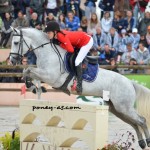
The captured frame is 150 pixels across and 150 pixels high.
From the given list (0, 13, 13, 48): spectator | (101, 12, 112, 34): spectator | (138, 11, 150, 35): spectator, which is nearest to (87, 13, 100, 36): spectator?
(101, 12, 112, 34): spectator

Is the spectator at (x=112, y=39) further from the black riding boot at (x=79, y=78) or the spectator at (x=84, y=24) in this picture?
the black riding boot at (x=79, y=78)

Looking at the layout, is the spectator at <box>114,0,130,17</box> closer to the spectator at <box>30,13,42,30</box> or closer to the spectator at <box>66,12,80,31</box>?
the spectator at <box>66,12,80,31</box>

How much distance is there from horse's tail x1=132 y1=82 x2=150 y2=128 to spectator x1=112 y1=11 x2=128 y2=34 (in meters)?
11.1

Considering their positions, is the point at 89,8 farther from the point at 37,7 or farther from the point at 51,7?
the point at 37,7

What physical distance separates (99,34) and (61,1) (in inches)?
103

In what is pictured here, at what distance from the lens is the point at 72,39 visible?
14.3 m

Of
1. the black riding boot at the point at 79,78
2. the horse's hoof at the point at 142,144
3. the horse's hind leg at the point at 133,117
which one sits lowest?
the horse's hoof at the point at 142,144

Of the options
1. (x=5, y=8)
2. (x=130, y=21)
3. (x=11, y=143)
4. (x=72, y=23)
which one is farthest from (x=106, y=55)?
(x=11, y=143)

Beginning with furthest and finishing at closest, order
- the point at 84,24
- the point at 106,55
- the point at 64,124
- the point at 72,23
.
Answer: the point at 84,24, the point at 72,23, the point at 106,55, the point at 64,124

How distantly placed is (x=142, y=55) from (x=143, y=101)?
10.1m

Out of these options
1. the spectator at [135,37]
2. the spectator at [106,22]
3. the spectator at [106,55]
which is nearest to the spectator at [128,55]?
the spectator at [106,55]

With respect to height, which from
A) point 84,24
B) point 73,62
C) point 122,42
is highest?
point 73,62

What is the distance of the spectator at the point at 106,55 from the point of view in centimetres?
2436

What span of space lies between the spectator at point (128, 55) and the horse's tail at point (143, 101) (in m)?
9.66
